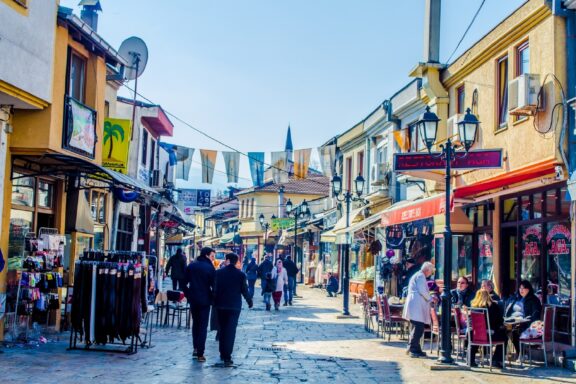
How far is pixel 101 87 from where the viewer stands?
48.8 feet

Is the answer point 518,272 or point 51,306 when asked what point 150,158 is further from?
point 518,272

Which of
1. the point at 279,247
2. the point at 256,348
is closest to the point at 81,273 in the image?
the point at 256,348

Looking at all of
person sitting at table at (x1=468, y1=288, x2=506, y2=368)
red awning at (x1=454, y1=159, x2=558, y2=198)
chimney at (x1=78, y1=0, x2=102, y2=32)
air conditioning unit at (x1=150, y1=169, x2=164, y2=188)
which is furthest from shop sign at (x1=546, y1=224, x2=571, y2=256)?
air conditioning unit at (x1=150, y1=169, x2=164, y2=188)

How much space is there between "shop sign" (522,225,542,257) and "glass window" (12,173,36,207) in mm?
9789

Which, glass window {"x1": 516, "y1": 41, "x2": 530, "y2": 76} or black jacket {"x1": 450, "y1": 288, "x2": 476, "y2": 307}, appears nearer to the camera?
glass window {"x1": 516, "y1": 41, "x2": 530, "y2": 76}

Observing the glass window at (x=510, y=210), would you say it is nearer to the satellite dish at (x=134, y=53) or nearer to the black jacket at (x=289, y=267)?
the satellite dish at (x=134, y=53)

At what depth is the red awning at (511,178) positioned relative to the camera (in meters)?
12.4

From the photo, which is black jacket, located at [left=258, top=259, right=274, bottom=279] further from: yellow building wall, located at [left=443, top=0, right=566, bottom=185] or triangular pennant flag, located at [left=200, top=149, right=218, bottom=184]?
triangular pennant flag, located at [left=200, top=149, right=218, bottom=184]

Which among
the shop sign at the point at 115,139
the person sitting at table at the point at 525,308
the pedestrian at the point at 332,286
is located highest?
the shop sign at the point at 115,139

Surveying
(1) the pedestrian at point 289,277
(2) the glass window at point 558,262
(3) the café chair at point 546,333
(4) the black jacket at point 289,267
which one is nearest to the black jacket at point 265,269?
(1) the pedestrian at point 289,277

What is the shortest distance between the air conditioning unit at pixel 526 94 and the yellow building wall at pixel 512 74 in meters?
0.16

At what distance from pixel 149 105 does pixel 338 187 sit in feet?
24.8

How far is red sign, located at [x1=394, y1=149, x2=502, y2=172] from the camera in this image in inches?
528

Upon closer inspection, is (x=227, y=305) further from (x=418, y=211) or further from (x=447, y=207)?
(x=418, y=211)
